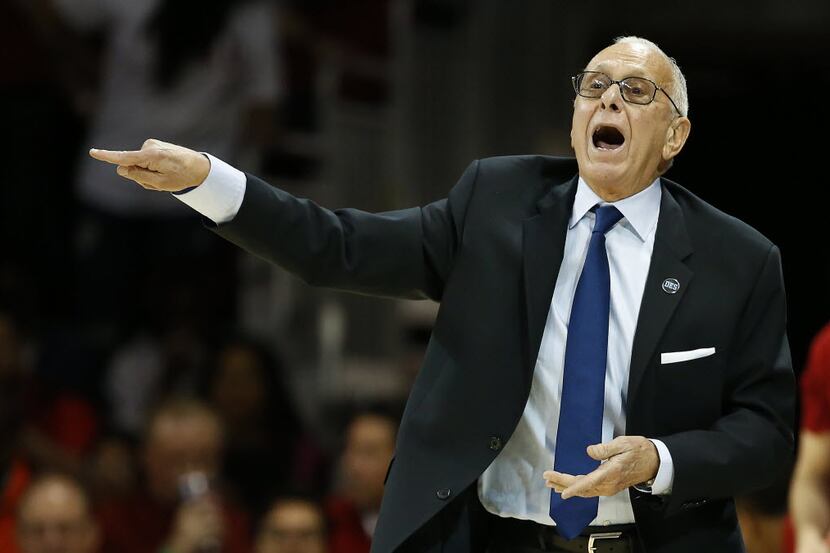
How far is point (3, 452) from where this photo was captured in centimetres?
593

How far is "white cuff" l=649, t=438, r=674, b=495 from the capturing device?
2824mm

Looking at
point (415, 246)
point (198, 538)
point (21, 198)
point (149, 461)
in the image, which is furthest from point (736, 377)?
point (21, 198)

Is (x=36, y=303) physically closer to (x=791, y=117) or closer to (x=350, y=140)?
(x=350, y=140)

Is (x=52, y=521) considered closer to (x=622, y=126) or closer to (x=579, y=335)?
(x=579, y=335)

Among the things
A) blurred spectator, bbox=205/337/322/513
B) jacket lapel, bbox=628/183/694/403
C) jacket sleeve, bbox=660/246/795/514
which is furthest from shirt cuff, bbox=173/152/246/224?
blurred spectator, bbox=205/337/322/513

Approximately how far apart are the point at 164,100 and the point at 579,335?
415cm

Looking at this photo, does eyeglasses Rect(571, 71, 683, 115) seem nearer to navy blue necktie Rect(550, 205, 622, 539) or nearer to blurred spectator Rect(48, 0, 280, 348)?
navy blue necktie Rect(550, 205, 622, 539)

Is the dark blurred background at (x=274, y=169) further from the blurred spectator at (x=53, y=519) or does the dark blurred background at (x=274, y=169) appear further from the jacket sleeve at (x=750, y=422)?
the jacket sleeve at (x=750, y=422)

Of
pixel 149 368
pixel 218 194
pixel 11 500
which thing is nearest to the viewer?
pixel 218 194

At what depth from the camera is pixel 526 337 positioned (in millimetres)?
2961

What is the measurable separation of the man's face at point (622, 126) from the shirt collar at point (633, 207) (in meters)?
0.02

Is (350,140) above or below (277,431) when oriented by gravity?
above

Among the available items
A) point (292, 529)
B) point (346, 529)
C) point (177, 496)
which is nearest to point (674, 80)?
point (292, 529)

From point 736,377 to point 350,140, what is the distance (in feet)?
14.8
